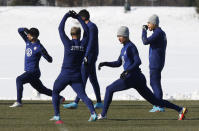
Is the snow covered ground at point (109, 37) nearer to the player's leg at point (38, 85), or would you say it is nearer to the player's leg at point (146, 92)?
the player's leg at point (38, 85)

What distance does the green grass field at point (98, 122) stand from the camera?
1127 centimetres

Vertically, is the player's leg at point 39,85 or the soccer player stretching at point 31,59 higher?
the soccer player stretching at point 31,59

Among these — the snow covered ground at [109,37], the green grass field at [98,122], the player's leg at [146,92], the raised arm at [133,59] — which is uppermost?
the raised arm at [133,59]

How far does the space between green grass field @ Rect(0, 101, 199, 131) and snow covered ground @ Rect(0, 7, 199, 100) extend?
321 inches

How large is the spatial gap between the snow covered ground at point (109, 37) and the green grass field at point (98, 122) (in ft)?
26.7

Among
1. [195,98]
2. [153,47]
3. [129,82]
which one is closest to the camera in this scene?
[129,82]

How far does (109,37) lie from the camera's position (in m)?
49.7

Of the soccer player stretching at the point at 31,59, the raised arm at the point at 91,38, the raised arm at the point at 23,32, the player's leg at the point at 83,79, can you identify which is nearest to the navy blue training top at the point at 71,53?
the raised arm at the point at 91,38

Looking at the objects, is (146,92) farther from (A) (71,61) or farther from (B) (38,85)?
(B) (38,85)

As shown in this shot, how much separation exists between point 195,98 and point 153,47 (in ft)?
14.1

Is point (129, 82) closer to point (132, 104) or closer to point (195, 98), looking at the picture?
point (132, 104)

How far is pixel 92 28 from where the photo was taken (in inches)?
568

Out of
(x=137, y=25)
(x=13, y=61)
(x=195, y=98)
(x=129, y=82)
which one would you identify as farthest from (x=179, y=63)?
(x=129, y=82)

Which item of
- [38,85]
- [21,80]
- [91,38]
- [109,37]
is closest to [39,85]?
[38,85]
